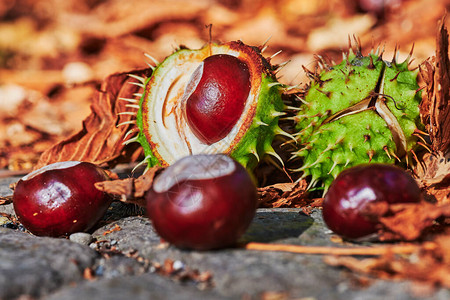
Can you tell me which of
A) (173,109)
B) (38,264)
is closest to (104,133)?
(173,109)

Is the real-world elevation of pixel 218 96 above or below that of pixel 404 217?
above

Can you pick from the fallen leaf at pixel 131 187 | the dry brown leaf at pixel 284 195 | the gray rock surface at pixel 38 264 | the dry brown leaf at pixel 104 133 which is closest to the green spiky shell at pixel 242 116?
the dry brown leaf at pixel 284 195

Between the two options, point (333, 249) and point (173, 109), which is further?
point (173, 109)

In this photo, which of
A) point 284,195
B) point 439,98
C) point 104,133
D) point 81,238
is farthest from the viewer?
point 104,133

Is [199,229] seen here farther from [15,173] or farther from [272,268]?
[15,173]

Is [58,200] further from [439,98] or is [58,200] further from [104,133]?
[439,98]

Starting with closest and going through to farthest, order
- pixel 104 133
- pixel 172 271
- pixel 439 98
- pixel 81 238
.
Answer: pixel 172 271, pixel 81 238, pixel 439 98, pixel 104 133

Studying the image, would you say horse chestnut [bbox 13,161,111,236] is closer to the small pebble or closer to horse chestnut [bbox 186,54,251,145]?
the small pebble
